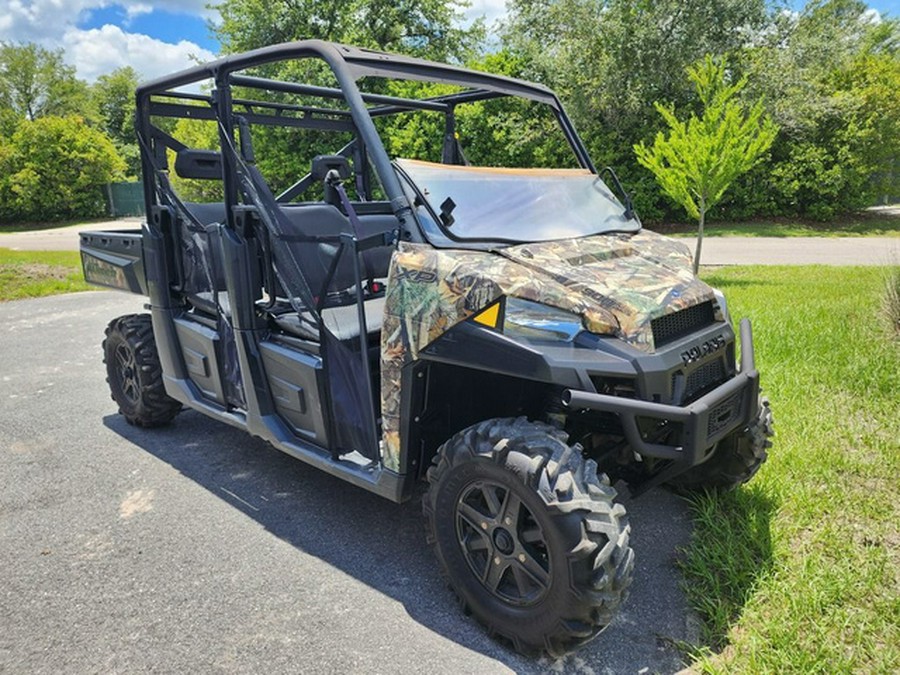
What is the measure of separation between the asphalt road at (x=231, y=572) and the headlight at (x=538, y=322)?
3.99ft

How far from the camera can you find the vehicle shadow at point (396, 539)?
2523mm

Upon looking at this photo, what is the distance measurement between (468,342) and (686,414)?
808 millimetres

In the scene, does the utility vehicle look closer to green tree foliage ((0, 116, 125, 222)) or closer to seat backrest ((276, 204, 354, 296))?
seat backrest ((276, 204, 354, 296))

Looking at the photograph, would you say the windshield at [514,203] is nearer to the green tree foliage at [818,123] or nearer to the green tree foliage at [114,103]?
the green tree foliage at [818,123]

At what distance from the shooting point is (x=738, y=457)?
10.8 ft

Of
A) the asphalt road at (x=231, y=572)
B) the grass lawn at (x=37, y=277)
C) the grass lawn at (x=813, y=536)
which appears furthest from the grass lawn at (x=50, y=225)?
the grass lawn at (x=813, y=536)

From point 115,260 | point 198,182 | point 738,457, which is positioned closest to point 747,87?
point 198,182

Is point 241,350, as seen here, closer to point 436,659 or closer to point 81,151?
point 436,659

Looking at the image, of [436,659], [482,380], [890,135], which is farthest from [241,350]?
[890,135]

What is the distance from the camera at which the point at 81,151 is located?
99.2 ft

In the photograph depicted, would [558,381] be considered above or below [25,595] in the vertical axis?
above

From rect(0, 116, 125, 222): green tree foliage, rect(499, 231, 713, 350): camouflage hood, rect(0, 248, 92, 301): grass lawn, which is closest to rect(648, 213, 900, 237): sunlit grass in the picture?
rect(0, 248, 92, 301): grass lawn

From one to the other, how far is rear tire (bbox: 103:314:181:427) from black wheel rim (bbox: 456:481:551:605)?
9.48ft

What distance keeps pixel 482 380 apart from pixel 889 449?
9.08ft
